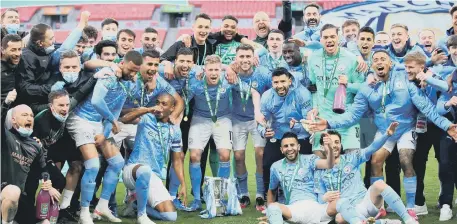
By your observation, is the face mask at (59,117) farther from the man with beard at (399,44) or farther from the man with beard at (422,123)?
the man with beard at (399,44)

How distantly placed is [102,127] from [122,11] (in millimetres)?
25333

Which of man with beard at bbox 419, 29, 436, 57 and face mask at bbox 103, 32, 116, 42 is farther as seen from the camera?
man with beard at bbox 419, 29, 436, 57

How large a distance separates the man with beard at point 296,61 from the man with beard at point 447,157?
138 cm

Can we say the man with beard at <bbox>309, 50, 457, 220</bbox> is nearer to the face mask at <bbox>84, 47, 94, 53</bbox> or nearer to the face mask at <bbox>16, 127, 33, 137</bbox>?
the face mask at <bbox>84, 47, 94, 53</bbox>

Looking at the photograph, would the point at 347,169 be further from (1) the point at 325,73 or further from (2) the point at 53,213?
(2) the point at 53,213

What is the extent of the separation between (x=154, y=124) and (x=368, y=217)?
2.23 meters

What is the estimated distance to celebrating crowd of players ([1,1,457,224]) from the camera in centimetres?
760

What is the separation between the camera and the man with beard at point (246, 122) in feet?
29.5

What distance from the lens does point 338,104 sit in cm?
845

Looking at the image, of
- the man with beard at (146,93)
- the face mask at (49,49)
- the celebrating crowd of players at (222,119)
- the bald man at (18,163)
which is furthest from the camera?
the man with beard at (146,93)

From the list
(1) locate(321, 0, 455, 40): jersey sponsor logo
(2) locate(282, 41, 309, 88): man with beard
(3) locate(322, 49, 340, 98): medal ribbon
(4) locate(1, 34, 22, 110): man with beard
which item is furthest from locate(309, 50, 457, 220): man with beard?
(1) locate(321, 0, 455, 40): jersey sponsor logo

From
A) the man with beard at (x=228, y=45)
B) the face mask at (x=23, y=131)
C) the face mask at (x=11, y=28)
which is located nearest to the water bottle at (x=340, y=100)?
the man with beard at (x=228, y=45)

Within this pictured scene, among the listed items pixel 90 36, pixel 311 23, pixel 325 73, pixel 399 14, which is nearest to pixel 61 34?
pixel 399 14

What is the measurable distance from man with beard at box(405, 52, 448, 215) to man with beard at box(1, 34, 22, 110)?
11.6 ft
